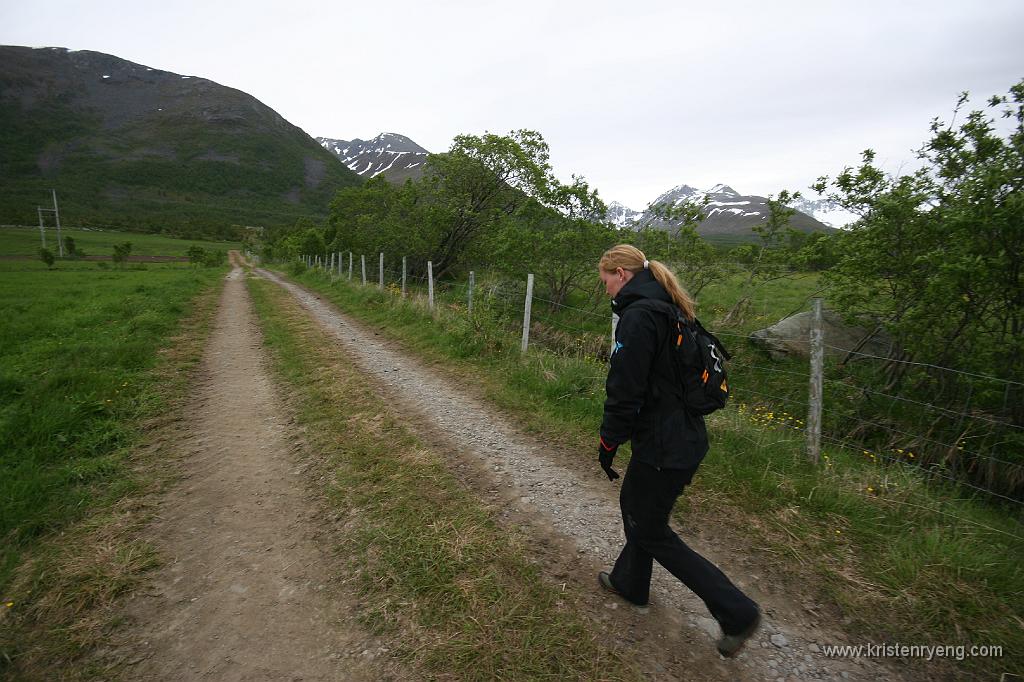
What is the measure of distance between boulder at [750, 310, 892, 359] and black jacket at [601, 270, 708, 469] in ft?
24.3

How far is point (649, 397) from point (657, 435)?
8.0 inches

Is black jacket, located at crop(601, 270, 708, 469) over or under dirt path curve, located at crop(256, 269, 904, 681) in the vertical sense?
over

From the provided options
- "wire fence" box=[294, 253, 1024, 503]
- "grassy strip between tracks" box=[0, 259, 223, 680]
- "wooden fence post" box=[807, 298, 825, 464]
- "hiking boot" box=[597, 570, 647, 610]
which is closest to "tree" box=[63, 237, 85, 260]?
"grassy strip between tracks" box=[0, 259, 223, 680]

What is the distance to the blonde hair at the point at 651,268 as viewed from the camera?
239cm

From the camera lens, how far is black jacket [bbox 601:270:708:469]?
2.22 meters

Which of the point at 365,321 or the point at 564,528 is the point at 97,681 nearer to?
the point at 564,528

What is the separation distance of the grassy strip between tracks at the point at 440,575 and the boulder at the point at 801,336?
7680 mm

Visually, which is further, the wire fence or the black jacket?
the wire fence

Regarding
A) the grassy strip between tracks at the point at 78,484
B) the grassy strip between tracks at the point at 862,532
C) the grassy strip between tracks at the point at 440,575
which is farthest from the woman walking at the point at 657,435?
the grassy strip between tracks at the point at 78,484

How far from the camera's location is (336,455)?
454 cm

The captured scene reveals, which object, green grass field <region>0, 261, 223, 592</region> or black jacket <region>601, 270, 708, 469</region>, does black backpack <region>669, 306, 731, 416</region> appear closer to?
black jacket <region>601, 270, 708, 469</region>

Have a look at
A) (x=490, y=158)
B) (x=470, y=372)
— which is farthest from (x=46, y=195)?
(x=470, y=372)

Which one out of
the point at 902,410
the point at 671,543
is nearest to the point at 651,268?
the point at 671,543

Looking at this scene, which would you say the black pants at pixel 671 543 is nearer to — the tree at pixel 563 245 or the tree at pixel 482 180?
the tree at pixel 563 245
